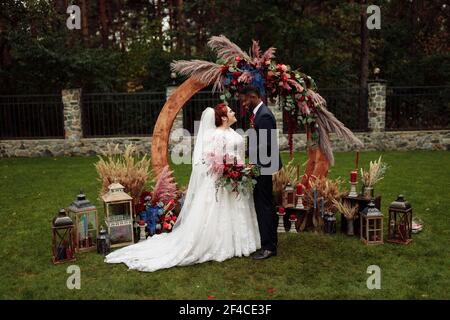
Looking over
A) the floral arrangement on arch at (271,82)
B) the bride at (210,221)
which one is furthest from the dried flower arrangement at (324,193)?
the bride at (210,221)

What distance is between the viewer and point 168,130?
7273 mm

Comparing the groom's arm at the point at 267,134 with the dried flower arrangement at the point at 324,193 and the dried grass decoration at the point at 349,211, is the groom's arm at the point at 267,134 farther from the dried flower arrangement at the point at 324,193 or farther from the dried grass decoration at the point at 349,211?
the dried grass decoration at the point at 349,211

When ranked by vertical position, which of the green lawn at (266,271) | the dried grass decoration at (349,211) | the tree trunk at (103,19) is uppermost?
the tree trunk at (103,19)

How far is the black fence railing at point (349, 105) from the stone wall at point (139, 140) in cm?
32

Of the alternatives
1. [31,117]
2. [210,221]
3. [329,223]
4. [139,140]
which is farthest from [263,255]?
[31,117]

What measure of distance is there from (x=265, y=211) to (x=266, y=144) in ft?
2.84

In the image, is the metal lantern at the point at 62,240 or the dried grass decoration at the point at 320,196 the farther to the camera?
the dried grass decoration at the point at 320,196

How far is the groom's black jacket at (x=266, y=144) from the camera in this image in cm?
593

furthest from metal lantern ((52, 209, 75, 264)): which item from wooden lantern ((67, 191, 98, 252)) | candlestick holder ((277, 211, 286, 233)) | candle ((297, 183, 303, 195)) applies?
candle ((297, 183, 303, 195))

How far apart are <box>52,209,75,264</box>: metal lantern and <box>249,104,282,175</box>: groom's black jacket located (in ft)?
8.46

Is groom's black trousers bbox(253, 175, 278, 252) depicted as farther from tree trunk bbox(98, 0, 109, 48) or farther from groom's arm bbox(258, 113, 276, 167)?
tree trunk bbox(98, 0, 109, 48)

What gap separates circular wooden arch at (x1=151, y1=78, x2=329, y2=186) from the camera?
719cm
